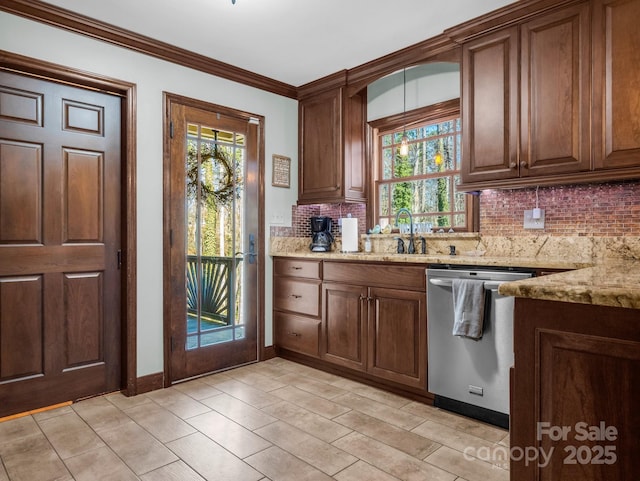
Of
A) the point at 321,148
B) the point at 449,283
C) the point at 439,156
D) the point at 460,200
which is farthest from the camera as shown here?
the point at 321,148

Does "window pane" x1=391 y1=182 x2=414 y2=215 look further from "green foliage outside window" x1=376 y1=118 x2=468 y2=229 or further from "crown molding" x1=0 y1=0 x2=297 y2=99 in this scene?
"crown molding" x1=0 y1=0 x2=297 y2=99

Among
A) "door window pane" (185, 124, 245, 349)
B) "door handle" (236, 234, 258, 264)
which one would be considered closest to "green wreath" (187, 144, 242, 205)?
"door window pane" (185, 124, 245, 349)

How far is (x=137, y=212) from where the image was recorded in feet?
9.84

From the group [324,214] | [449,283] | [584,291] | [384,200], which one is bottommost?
[449,283]

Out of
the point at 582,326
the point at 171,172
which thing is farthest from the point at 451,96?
the point at 582,326

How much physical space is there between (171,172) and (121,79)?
721mm

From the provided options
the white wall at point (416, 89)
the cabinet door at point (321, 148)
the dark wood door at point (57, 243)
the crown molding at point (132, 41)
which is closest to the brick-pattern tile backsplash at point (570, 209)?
the white wall at point (416, 89)

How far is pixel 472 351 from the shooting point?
8.16ft

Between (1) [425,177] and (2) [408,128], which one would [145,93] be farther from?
(1) [425,177]

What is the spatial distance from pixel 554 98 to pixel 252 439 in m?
2.64

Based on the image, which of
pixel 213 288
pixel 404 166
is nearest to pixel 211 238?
pixel 213 288

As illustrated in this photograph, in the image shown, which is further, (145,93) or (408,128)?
(408,128)

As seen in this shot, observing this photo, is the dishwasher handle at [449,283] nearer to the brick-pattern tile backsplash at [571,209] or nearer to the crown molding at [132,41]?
the brick-pattern tile backsplash at [571,209]

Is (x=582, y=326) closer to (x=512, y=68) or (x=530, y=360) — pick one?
(x=530, y=360)
